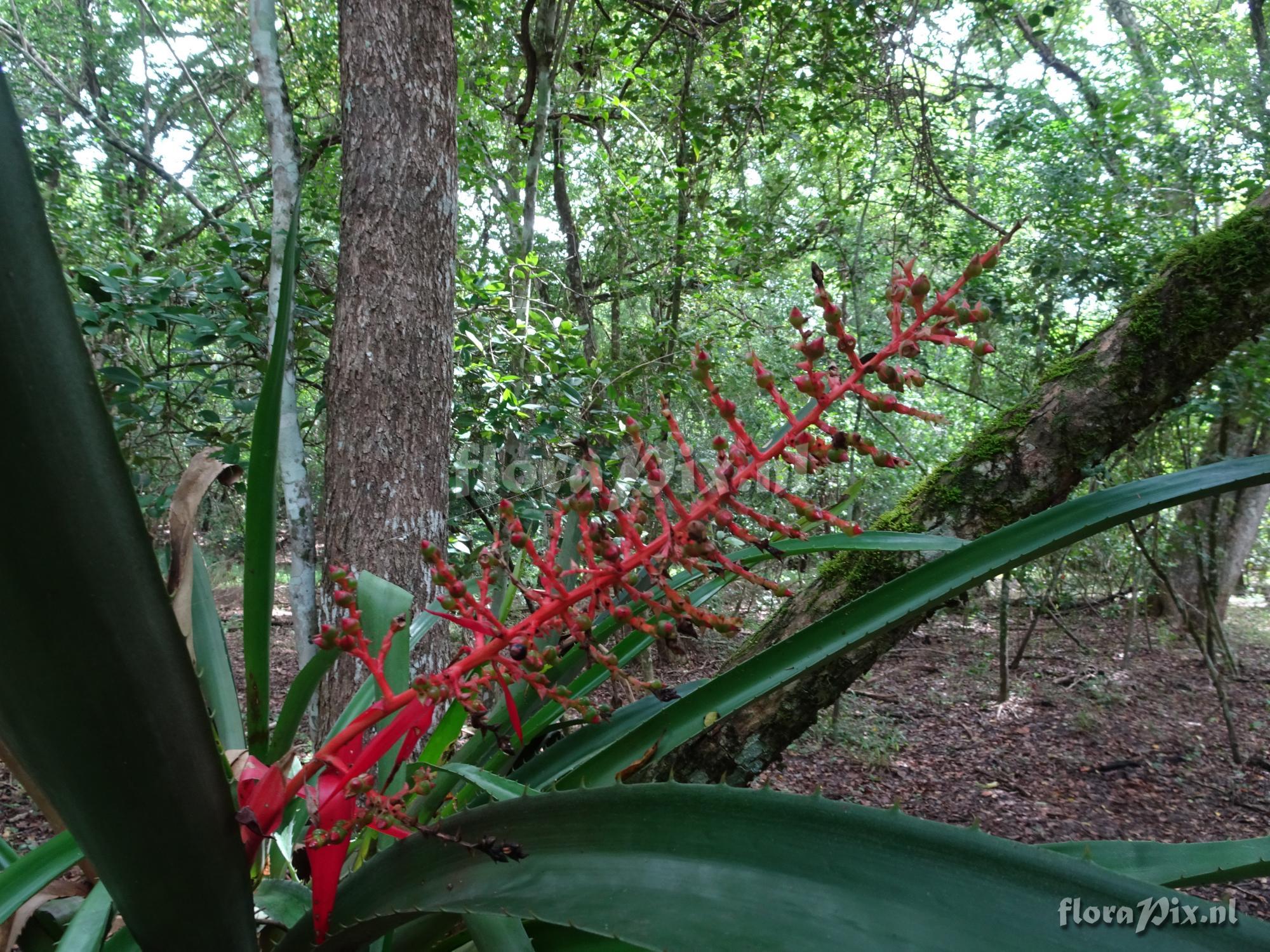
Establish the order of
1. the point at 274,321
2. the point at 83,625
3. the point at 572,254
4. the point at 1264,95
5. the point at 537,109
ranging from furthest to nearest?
1. the point at 572,254
2. the point at 537,109
3. the point at 1264,95
4. the point at 274,321
5. the point at 83,625

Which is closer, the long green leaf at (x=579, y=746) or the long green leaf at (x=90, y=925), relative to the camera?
the long green leaf at (x=90, y=925)

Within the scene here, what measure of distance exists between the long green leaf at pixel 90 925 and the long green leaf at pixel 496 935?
1.40ft

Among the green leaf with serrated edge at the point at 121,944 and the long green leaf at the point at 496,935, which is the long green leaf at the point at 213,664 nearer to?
the green leaf with serrated edge at the point at 121,944

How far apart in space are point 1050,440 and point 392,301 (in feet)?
5.35

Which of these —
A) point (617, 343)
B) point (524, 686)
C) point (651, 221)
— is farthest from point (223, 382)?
point (617, 343)

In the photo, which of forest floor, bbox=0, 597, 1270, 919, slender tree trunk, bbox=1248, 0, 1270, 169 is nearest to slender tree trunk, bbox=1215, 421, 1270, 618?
forest floor, bbox=0, 597, 1270, 919

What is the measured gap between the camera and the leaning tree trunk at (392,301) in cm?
189

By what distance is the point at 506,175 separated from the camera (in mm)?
5027

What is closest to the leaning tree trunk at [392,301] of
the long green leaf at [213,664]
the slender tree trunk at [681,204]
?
the long green leaf at [213,664]

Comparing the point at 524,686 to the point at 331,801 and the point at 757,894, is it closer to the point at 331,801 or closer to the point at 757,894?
the point at 331,801

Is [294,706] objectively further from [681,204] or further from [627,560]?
[681,204]

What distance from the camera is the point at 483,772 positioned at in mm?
909

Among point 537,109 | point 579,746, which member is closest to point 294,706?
point 579,746

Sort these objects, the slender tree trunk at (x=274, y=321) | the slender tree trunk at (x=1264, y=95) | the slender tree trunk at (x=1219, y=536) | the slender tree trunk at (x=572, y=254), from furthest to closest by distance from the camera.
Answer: the slender tree trunk at (x=572, y=254)
the slender tree trunk at (x=1219, y=536)
the slender tree trunk at (x=1264, y=95)
the slender tree trunk at (x=274, y=321)
